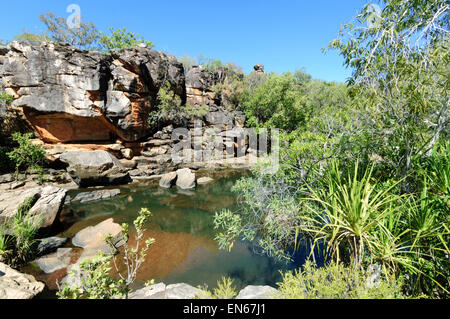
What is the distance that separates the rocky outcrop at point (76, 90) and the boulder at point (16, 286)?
40.5ft

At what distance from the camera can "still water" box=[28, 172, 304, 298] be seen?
468 centimetres

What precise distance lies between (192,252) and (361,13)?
6834mm

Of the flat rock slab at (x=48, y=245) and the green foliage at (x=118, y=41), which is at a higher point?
the green foliage at (x=118, y=41)

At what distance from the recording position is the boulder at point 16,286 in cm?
260

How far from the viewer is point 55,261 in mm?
4863

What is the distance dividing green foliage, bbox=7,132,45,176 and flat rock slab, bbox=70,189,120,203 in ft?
13.3

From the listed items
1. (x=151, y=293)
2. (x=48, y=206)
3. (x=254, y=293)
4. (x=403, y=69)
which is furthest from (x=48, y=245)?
(x=403, y=69)

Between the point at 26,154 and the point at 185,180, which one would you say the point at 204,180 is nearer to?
the point at 185,180

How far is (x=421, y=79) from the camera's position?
2938 millimetres

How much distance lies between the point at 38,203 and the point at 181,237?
4667mm

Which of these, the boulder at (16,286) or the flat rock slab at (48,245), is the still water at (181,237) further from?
the boulder at (16,286)

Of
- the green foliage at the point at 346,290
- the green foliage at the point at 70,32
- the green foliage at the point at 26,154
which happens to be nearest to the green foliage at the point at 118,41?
the green foliage at the point at 70,32

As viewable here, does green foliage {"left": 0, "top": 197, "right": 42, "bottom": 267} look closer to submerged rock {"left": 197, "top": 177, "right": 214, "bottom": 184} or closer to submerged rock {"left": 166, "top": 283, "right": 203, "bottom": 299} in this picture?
submerged rock {"left": 166, "top": 283, "right": 203, "bottom": 299}
